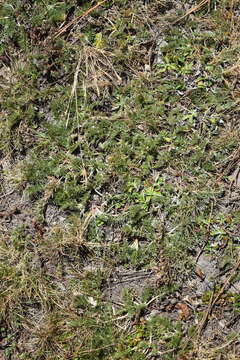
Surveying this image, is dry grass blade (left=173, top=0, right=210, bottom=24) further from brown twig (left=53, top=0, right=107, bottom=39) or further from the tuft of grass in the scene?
brown twig (left=53, top=0, right=107, bottom=39)

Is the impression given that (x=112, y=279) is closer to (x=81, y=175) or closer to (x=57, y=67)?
(x=81, y=175)

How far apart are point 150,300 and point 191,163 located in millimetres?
1070

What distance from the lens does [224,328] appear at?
4.05m

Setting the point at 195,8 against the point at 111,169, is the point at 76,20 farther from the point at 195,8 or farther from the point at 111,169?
the point at 111,169

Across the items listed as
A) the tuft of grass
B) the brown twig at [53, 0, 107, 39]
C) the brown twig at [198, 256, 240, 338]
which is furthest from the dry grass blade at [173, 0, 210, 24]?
the brown twig at [198, 256, 240, 338]

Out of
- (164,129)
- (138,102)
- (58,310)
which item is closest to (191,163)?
(164,129)

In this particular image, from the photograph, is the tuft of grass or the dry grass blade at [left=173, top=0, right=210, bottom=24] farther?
the dry grass blade at [left=173, top=0, right=210, bottom=24]

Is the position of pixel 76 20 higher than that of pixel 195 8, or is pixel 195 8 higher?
pixel 76 20

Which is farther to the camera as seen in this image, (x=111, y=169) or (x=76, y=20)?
(x=76, y=20)

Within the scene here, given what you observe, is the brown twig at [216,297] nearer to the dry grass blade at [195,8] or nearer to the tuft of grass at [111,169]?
the tuft of grass at [111,169]

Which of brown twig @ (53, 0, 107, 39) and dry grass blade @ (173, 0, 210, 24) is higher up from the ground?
brown twig @ (53, 0, 107, 39)

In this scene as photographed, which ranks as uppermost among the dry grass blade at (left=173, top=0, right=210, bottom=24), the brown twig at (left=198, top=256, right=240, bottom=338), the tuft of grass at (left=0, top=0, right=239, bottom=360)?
the dry grass blade at (left=173, top=0, right=210, bottom=24)

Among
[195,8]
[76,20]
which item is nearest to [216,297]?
[195,8]

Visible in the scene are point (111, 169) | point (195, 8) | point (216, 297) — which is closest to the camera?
point (216, 297)
